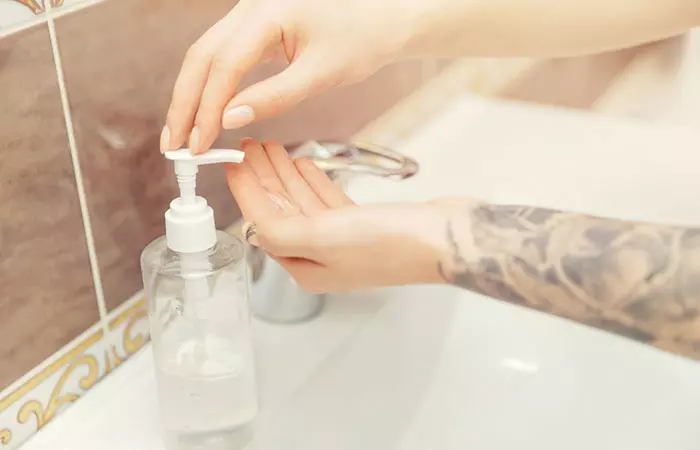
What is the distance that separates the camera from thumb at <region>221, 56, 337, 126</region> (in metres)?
0.43

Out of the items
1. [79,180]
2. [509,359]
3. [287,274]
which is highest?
[79,180]

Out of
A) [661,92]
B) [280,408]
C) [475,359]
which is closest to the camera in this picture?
[280,408]

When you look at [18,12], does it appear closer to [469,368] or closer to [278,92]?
[278,92]

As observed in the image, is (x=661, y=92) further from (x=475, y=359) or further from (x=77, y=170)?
(x=77, y=170)

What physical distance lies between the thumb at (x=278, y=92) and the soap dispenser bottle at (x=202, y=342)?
0.07m

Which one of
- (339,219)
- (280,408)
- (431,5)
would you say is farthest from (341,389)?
(431,5)

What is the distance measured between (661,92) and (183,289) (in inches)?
30.5

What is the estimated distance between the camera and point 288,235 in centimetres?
44

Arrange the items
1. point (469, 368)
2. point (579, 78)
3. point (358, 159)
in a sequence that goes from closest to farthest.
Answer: point (358, 159) < point (469, 368) < point (579, 78)

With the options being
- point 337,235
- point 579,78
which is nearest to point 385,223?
point 337,235

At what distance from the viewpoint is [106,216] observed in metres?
0.47

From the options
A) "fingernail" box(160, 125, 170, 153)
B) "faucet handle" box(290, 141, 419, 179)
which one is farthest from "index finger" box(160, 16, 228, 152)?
"faucet handle" box(290, 141, 419, 179)

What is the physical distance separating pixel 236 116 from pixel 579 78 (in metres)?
0.76

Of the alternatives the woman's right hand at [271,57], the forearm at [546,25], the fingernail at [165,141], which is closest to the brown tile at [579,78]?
the forearm at [546,25]
